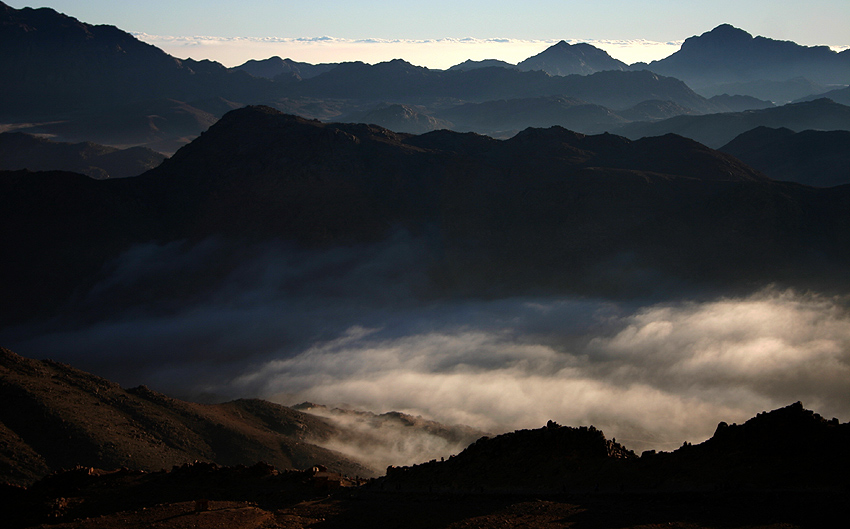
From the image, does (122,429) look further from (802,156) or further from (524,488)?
(802,156)

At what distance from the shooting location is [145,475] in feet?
78.1

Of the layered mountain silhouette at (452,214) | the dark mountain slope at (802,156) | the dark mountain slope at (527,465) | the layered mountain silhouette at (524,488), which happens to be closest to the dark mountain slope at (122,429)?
the layered mountain silhouette at (524,488)

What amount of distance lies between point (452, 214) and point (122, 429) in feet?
204

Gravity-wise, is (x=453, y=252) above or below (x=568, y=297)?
above

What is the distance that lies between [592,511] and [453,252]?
73.2m

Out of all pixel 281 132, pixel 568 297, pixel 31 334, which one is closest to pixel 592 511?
pixel 568 297

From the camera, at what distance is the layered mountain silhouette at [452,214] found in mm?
83000

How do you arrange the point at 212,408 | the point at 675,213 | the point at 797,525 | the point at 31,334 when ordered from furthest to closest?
the point at 675,213 → the point at 31,334 → the point at 212,408 → the point at 797,525

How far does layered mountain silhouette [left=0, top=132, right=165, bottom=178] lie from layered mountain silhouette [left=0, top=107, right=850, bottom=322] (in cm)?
8836

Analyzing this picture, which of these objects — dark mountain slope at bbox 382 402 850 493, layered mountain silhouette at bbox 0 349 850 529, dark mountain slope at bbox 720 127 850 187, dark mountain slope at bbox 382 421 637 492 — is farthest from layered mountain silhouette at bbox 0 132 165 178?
dark mountain slope at bbox 382 402 850 493

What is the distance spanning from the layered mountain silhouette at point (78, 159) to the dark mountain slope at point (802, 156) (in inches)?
5760

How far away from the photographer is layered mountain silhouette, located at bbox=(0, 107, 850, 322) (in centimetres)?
8300

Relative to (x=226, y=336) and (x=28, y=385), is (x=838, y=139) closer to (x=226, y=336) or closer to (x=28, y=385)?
(x=226, y=336)

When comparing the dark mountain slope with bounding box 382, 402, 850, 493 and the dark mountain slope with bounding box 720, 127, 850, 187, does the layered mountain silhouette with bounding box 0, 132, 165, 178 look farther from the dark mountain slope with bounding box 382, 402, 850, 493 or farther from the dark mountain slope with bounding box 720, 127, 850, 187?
the dark mountain slope with bounding box 382, 402, 850, 493
